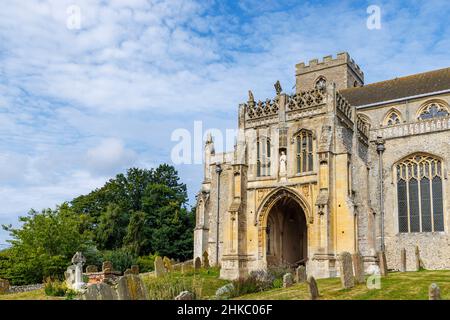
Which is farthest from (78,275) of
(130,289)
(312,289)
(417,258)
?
(417,258)

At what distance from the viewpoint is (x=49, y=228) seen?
97.7 feet

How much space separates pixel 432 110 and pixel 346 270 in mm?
19424

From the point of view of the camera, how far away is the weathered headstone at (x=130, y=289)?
38.4 feet

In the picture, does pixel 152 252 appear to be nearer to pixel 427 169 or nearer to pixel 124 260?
pixel 124 260

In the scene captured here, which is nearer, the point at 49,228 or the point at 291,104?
the point at 291,104

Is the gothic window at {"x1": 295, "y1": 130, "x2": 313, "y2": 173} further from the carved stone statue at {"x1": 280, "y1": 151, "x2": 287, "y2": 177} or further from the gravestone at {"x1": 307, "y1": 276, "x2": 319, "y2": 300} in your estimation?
the gravestone at {"x1": 307, "y1": 276, "x2": 319, "y2": 300}

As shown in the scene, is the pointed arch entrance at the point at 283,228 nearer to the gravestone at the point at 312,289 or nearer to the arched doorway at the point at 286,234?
the arched doorway at the point at 286,234

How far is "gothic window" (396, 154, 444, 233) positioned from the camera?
26.7m

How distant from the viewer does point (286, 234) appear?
28281mm

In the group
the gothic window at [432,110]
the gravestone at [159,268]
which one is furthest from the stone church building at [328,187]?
the gothic window at [432,110]

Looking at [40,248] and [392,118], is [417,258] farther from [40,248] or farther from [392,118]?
[40,248]

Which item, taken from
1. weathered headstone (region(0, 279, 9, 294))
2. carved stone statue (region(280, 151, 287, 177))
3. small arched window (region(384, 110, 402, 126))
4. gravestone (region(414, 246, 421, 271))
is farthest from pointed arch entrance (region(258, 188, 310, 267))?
weathered headstone (region(0, 279, 9, 294))
